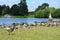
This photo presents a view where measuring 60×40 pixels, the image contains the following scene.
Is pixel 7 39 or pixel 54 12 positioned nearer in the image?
pixel 7 39

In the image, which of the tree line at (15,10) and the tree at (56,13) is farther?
the tree line at (15,10)

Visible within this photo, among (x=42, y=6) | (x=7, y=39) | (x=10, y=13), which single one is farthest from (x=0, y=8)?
(x=7, y=39)

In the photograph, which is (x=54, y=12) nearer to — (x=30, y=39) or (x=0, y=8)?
(x=0, y=8)

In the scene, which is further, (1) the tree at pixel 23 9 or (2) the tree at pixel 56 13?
(1) the tree at pixel 23 9

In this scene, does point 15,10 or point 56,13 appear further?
point 15,10

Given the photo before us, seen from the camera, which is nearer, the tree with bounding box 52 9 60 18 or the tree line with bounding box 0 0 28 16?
the tree with bounding box 52 9 60 18

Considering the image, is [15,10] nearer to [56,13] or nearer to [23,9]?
[23,9]

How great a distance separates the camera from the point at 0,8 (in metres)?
132

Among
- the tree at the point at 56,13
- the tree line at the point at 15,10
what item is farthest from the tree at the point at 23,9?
the tree at the point at 56,13

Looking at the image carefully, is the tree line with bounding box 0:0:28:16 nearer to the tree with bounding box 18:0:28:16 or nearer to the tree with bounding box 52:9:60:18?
the tree with bounding box 18:0:28:16

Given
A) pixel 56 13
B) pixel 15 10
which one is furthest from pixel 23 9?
pixel 56 13

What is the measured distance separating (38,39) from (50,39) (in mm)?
997

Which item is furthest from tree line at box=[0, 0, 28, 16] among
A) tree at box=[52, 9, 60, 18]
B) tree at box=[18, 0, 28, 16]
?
tree at box=[52, 9, 60, 18]

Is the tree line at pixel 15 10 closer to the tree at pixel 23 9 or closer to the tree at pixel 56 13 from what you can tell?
the tree at pixel 23 9
